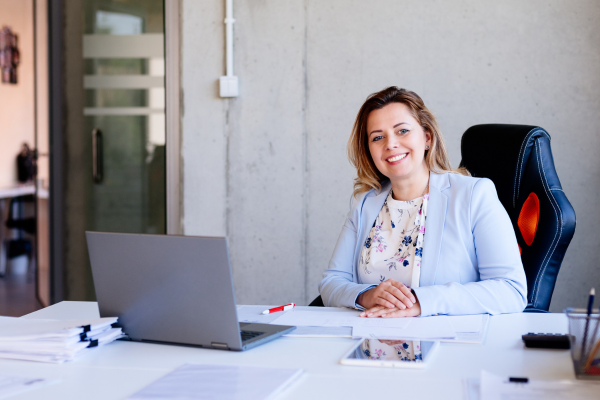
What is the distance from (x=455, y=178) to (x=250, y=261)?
167 cm

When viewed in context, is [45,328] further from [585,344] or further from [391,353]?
[585,344]

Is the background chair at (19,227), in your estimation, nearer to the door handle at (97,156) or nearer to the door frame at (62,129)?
the door frame at (62,129)

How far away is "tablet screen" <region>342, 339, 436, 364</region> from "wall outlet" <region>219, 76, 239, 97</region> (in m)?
2.23

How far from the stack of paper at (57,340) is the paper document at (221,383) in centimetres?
26

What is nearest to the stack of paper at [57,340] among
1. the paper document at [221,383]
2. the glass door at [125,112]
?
the paper document at [221,383]

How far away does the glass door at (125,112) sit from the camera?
3.53 meters

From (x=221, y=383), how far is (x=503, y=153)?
4.61ft

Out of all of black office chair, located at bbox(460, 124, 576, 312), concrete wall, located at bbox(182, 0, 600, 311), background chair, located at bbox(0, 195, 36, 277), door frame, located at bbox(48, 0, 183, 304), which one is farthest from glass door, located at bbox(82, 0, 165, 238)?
black office chair, located at bbox(460, 124, 576, 312)

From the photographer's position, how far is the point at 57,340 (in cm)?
122

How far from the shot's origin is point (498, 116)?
119 inches

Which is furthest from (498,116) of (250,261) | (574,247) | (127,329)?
(127,329)

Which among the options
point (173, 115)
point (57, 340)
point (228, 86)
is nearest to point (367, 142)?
point (57, 340)

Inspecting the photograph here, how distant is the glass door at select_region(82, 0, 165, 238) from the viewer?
11.6 feet

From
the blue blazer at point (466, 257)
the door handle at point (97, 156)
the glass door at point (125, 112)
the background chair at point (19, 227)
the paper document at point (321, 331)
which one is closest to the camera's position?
the paper document at point (321, 331)
